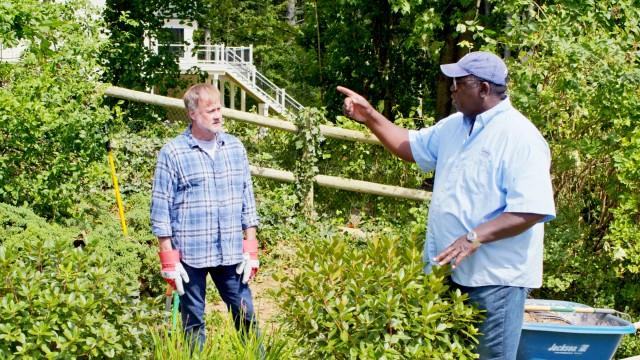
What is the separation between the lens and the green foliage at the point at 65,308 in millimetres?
3467

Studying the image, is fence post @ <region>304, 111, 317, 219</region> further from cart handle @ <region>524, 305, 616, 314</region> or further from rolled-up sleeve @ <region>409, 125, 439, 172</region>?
rolled-up sleeve @ <region>409, 125, 439, 172</region>

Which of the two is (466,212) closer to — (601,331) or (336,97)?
(601,331)

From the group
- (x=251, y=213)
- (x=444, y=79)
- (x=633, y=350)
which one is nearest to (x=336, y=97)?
(x=444, y=79)

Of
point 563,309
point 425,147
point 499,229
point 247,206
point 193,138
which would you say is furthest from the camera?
point 563,309

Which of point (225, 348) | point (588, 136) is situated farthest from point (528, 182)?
point (588, 136)

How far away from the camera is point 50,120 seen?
20.4ft

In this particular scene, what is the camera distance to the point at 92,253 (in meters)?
3.97

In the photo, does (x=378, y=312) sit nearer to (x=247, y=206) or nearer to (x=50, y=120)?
Answer: (x=247, y=206)

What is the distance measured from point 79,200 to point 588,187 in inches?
164

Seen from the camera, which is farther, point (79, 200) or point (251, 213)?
point (79, 200)

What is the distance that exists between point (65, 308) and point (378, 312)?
A: 4.21ft

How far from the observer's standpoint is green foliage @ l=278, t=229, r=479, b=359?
11.5 ft

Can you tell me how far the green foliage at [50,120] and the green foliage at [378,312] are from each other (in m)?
3.23

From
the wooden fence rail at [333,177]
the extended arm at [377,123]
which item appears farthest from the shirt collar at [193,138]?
the wooden fence rail at [333,177]
